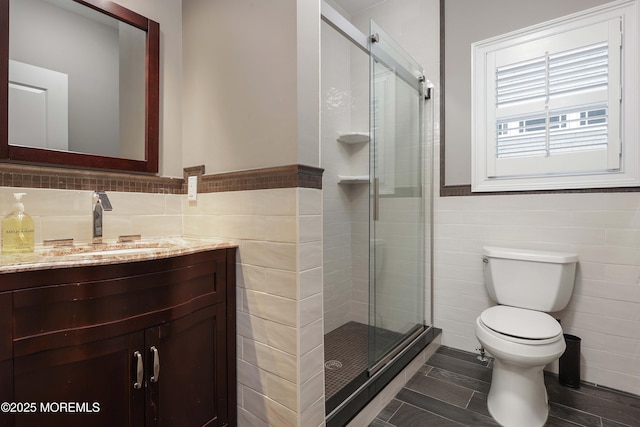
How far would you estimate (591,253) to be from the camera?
1.79m

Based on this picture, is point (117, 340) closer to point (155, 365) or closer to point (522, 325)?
point (155, 365)

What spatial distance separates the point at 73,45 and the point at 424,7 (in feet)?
7.59

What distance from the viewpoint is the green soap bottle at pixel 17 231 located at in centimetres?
103

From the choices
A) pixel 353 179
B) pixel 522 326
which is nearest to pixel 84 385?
pixel 522 326

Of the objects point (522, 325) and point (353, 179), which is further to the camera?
point (353, 179)

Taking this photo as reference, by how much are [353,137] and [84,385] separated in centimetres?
221

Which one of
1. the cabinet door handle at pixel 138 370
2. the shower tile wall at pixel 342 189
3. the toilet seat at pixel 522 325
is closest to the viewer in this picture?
the cabinet door handle at pixel 138 370

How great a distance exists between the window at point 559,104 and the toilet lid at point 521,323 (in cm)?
80

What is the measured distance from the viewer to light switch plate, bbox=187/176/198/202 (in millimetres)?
1548

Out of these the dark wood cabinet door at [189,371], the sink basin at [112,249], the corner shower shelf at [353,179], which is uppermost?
the corner shower shelf at [353,179]

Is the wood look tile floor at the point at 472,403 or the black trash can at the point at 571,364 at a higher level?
the black trash can at the point at 571,364

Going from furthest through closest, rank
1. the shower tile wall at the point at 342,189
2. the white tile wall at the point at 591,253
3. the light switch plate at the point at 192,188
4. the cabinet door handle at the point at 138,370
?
the shower tile wall at the point at 342,189 < the white tile wall at the point at 591,253 < the light switch plate at the point at 192,188 < the cabinet door handle at the point at 138,370

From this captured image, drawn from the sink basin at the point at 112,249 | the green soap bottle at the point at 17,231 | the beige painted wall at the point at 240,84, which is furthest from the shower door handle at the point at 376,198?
the green soap bottle at the point at 17,231

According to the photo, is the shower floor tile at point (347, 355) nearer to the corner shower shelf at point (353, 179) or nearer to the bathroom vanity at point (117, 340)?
the bathroom vanity at point (117, 340)
